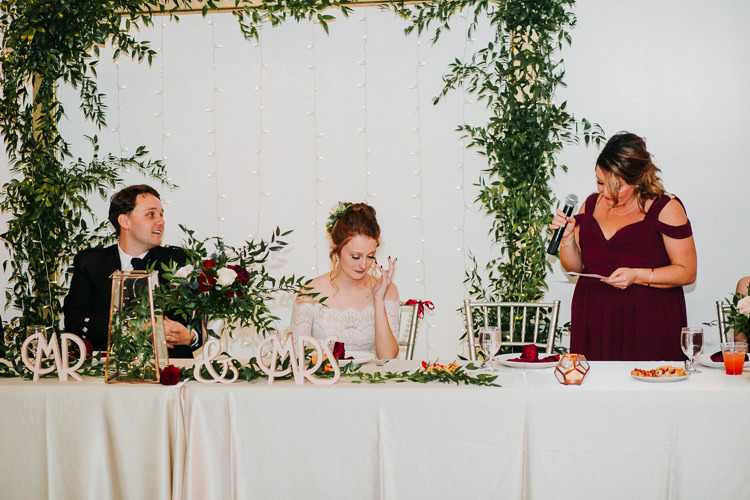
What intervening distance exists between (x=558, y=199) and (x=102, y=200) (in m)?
2.88

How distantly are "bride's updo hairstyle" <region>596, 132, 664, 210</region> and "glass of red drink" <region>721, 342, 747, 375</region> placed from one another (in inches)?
39.2

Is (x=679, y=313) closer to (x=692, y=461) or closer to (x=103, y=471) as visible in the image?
(x=692, y=461)

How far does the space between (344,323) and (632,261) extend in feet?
4.37

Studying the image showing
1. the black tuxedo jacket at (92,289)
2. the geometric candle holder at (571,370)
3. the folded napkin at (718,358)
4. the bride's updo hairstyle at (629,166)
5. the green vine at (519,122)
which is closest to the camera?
the geometric candle holder at (571,370)

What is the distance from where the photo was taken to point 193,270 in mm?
2281

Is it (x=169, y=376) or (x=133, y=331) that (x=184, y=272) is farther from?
(x=169, y=376)

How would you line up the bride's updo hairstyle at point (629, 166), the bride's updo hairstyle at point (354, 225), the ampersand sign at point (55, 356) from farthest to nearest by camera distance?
the bride's updo hairstyle at point (354, 225)
the bride's updo hairstyle at point (629, 166)
the ampersand sign at point (55, 356)

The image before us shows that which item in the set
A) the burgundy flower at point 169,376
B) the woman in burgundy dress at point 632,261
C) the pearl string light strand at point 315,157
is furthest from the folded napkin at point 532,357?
the pearl string light strand at point 315,157

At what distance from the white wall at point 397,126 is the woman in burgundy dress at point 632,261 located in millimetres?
1010

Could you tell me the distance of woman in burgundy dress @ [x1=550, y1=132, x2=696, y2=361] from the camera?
301cm

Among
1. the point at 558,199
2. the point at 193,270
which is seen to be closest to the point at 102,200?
the point at 193,270

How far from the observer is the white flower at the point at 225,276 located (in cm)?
220

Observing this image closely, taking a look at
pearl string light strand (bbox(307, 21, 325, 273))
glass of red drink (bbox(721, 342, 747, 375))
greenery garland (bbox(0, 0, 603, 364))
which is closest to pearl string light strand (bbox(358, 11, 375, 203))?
greenery garland (bbox(0, 0, 603, 364))

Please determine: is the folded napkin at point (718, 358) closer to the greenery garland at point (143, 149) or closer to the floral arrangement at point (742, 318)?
the floral arrangement at point (742, 318)
